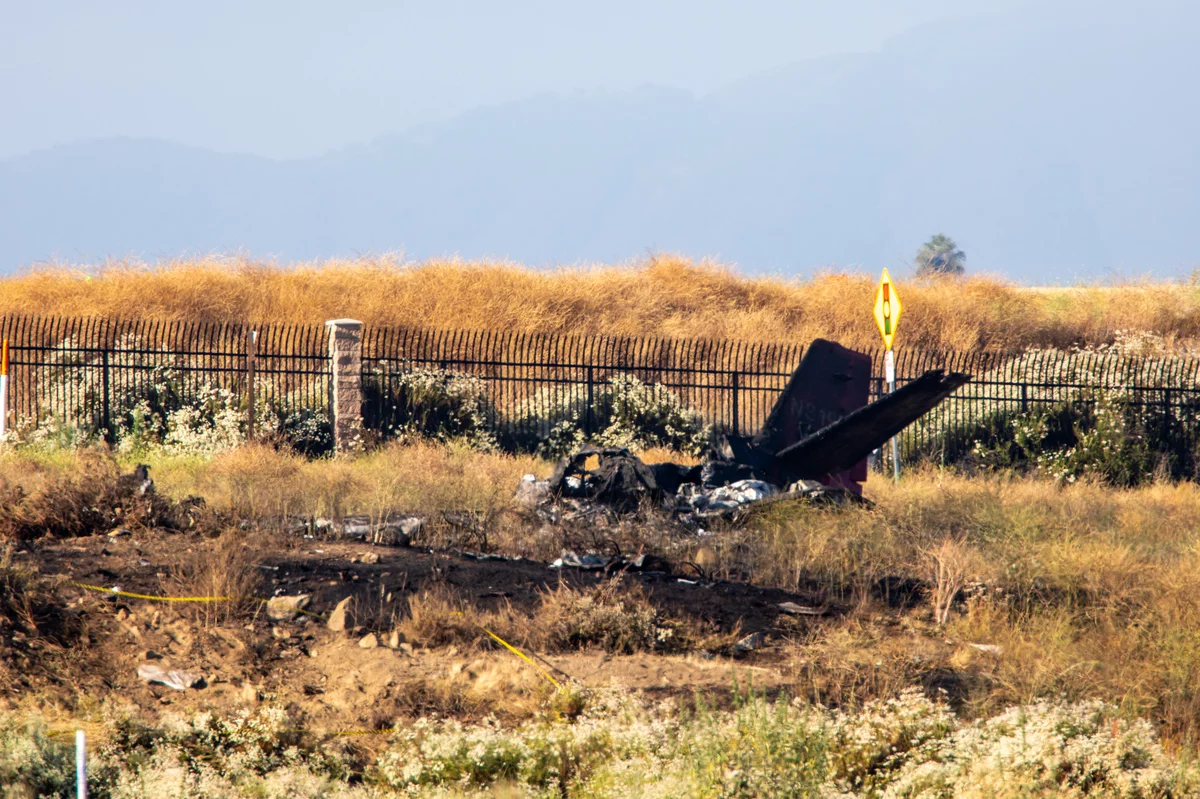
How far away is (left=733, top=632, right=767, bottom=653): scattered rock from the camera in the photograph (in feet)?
23.4

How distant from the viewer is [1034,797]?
4777mm

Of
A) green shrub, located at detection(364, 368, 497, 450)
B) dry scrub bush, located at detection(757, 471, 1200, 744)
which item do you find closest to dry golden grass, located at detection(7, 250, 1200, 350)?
green shrub, located at detection(364, 368, 497, 450)

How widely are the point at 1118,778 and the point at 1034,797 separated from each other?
386 mm

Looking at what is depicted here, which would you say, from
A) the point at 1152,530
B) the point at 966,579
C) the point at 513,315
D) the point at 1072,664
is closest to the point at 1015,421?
the point at 1152,530

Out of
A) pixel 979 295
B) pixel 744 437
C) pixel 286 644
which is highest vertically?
pixel 979 295

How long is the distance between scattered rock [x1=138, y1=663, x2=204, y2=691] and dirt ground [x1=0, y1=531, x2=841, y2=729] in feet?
0.12

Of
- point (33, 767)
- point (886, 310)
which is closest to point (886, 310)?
point (886, 310)

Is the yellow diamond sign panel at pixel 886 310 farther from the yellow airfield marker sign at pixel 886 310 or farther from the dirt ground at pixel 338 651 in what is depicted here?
the dirt ground at pixel 338 651

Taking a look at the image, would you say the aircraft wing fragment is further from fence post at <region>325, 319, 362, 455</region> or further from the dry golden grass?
the dry golden grass

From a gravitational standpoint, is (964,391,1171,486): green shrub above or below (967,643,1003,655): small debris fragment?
above

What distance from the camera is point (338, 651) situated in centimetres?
683

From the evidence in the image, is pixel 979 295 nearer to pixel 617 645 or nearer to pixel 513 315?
pixel 513 315

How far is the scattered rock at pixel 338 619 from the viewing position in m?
7.10

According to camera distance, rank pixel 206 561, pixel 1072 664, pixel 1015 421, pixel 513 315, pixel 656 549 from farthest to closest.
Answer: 1. pixel 513 315
2. pixel 1015 421
3. pixel 656 549
4. pixel 206 561
5. pixel 1072 664
